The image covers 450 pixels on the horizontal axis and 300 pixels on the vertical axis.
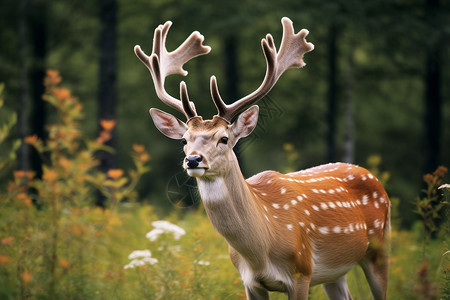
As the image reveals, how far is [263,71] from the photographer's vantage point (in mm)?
15109

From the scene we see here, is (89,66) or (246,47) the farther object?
(89,66)

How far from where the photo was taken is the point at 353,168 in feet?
15.8

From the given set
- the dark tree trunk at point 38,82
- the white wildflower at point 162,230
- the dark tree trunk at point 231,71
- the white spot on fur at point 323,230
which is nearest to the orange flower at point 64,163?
the white wildflower at point 162,230

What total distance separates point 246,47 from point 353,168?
9651 millimetres

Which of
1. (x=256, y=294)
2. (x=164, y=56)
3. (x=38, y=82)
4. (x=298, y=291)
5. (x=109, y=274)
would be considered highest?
(x=164, y=56)

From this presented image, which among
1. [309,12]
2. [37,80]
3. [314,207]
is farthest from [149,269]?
[37,80]

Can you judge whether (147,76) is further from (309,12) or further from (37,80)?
(309,12)

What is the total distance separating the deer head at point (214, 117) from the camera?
142 inches

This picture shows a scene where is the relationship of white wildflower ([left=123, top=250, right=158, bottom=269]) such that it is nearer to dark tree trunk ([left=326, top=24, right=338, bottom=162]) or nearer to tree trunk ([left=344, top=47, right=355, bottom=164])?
tree trunk ([left=344, top=47, right=355, bottom=164])

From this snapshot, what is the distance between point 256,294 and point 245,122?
118cm

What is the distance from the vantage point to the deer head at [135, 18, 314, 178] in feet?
11.9

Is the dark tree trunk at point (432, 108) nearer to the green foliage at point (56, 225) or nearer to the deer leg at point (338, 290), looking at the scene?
the deer leg at point (338, 290)

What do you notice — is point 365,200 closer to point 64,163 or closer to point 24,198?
point 64,163

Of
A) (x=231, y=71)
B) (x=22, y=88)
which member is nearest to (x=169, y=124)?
(x=22, y=88)
